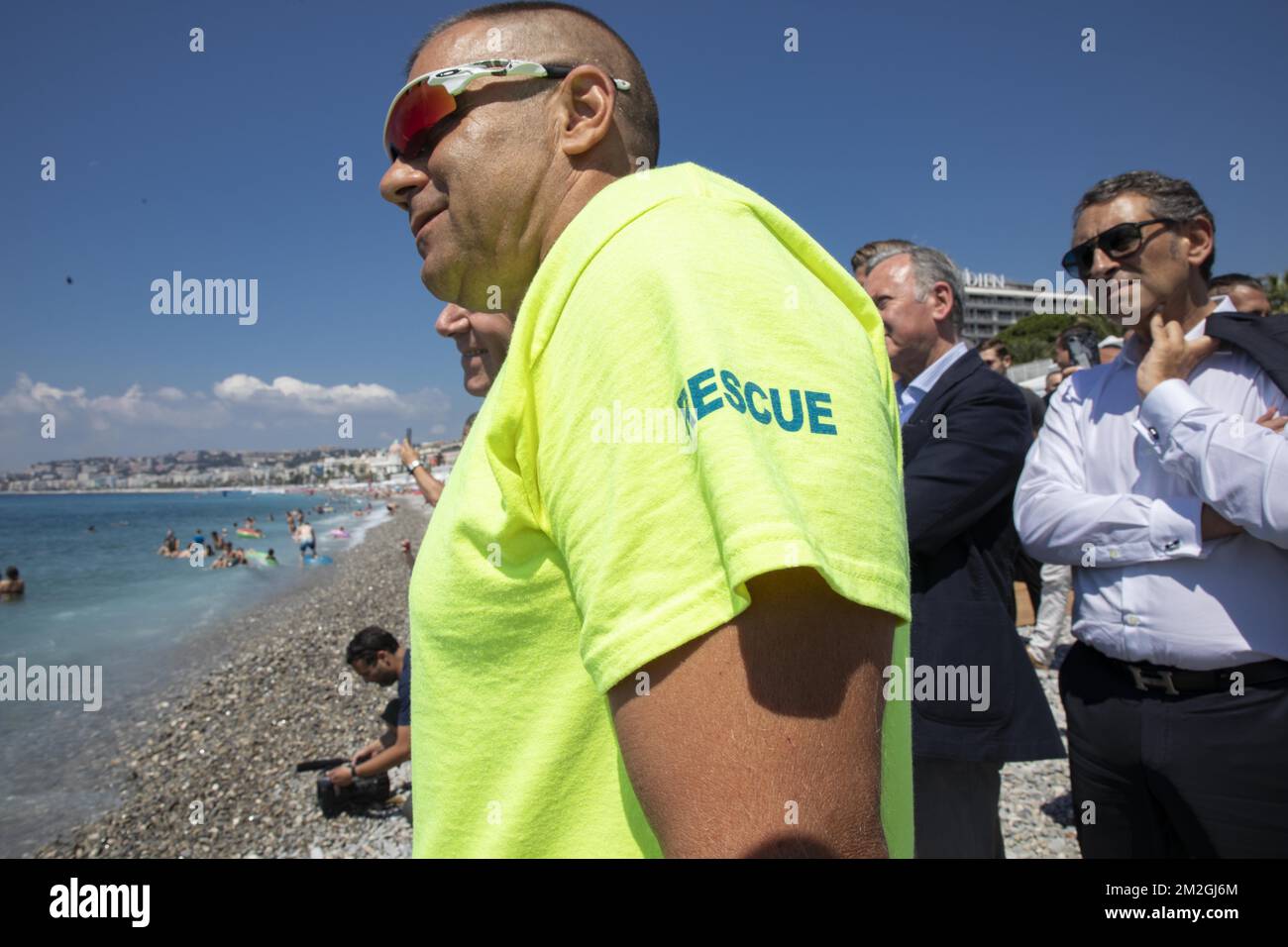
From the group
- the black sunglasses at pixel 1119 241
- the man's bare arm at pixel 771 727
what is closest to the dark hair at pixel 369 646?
the black sunglasses at pixel 1119 241

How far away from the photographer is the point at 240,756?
37.3ft

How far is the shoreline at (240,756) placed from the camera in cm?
842

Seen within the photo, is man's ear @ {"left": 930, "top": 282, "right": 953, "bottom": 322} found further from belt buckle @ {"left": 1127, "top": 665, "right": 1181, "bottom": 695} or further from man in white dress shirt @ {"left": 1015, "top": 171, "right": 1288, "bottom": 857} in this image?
belt buckle @ {"left": 1127, "top": 665, "right": 1181, "bottom": 695}

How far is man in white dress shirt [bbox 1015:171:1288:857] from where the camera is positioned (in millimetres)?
2516

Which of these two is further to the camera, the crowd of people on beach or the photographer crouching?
the photographer crouching

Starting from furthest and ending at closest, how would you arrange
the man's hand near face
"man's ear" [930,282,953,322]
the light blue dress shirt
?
"man's ear" [930,282,953,322]
the light blue dress shirt
the man's hand near face

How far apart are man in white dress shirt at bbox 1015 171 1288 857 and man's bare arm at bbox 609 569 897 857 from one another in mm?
2537

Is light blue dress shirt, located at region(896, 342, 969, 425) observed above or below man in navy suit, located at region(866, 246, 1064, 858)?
above

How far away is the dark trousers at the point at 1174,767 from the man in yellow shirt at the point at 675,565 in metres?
2.13

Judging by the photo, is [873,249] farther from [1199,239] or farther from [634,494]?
[634,494]

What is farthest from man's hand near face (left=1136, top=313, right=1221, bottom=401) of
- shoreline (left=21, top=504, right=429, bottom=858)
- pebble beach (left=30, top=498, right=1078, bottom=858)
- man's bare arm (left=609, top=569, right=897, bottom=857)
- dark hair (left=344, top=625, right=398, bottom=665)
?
dark hair (left=344, top=625, right=398, bottom=665)
